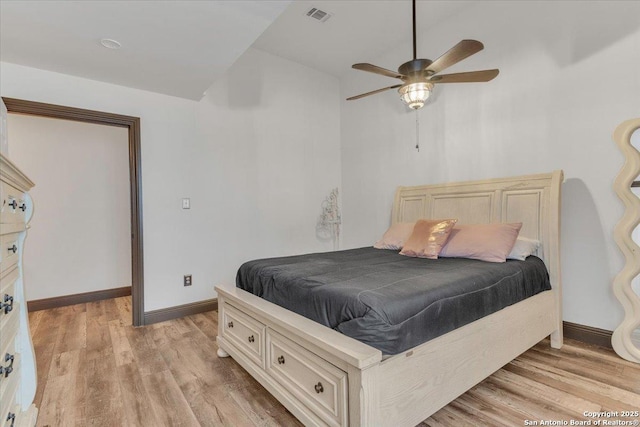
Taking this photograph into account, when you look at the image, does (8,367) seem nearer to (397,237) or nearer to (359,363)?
(359,363)

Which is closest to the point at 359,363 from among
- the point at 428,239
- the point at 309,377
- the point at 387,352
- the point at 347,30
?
the point at 387,352

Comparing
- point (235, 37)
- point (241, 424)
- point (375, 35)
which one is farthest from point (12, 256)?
point (375, 35)

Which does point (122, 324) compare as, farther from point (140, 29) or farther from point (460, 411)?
point (460, 411)

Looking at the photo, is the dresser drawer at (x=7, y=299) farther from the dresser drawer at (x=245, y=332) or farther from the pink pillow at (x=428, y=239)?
the pink pillow at (x=428, y=239)

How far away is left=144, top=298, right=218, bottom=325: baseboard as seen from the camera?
313cm

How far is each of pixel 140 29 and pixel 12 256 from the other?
159 centimetres

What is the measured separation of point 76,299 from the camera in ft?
12.7

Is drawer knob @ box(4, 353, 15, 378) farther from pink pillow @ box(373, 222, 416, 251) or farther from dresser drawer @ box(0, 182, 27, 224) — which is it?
pink pillow @ box(373, 222, 416, 251)

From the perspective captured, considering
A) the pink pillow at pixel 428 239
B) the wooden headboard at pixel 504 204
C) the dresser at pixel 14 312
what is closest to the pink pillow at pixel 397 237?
the pink pillow at pixel 428 239

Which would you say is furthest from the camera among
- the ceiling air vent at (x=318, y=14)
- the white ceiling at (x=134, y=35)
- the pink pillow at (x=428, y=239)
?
the ceiling air vent at (x=318, y=14)

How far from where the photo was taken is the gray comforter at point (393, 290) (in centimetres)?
141

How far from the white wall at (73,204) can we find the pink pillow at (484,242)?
13.3 ft

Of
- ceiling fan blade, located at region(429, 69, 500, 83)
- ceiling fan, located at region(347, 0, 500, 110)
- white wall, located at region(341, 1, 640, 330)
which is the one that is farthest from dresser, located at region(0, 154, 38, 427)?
white wall, located at region(341, 1, 640, 330)

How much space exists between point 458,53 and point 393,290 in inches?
56.1
